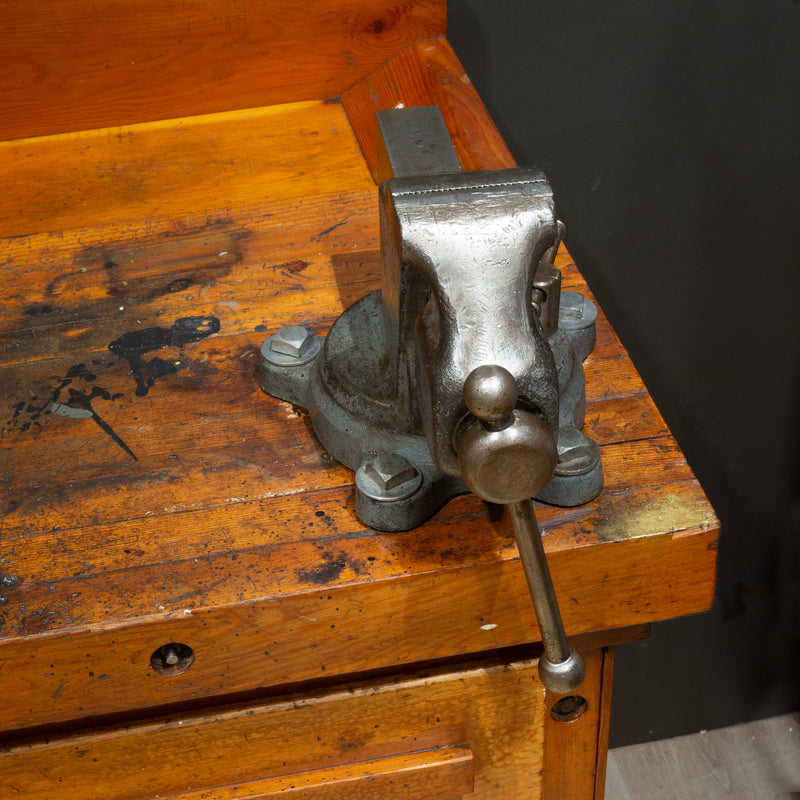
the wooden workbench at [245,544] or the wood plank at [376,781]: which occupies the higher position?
the wooden workbench at [245,544]

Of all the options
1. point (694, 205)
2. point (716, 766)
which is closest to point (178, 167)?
point (694, 205)

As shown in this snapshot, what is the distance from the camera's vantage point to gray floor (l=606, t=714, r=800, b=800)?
70.9 inches

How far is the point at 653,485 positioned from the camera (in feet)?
2.26

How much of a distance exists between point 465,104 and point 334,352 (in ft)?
1.35

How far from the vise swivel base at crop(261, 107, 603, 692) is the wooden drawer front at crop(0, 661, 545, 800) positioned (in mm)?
161

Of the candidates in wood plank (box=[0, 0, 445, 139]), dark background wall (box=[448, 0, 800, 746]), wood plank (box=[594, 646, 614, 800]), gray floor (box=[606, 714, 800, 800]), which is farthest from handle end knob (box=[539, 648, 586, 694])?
gray floor (box=[606, 714, 800, 800])

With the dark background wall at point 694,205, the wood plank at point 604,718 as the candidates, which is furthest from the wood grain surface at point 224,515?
the dark background wall at point 694,205

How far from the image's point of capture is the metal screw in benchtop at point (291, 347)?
0.76 meters

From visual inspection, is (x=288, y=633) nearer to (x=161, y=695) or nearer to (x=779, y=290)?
(x=161, y=695)

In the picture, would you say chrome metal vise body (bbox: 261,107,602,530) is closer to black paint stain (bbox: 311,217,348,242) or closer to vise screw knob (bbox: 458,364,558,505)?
vise screw knob (bbox: 458,364,558,505)

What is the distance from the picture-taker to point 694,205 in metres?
1.43

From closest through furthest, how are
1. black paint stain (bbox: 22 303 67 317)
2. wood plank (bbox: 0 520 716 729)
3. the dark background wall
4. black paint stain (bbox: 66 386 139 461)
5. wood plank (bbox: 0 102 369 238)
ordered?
1. wood plank (bbox: 0 520 716 729)
2. black paint stain (bbox: 66 386 139 461)
3. black paint stain (bbox: 22 303 67 317)
4. wood plank (bbox: 0 102 369 238)
5. the dark background wall

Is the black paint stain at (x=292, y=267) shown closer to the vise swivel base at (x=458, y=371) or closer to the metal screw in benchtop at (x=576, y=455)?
the vise swivel base at (x=458, y=371)

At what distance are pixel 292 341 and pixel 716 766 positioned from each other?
1.50 metres
